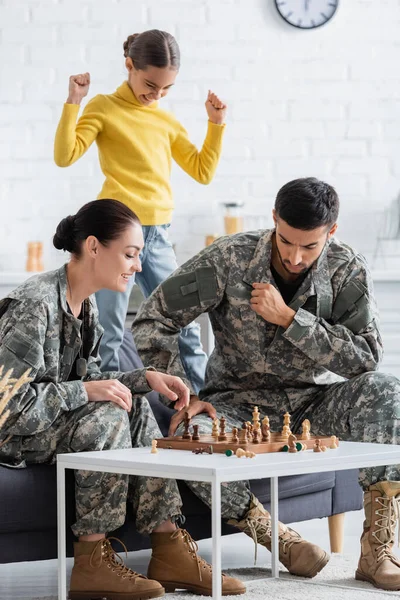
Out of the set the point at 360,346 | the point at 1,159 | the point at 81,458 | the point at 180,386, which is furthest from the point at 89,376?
the point at 1,159

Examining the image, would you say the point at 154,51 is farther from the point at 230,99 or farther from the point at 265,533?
the point at 230,99

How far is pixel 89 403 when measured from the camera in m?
2.30

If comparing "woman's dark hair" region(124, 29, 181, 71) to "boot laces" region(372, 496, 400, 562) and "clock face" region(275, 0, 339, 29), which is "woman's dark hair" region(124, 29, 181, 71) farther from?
"clock face" region(275, 0, 339, 29)

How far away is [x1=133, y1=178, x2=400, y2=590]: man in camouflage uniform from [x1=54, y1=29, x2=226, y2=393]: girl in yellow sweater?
0.38 m

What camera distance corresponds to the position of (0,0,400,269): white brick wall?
4.82 m

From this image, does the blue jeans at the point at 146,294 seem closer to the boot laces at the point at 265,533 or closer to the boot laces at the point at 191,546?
the boot laces at the point at 265,533

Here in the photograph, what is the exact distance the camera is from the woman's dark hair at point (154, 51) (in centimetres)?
309

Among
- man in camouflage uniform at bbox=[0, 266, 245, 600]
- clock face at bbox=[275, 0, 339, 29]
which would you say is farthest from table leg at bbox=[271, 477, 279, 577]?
clock face at bbox=[275, 0, 339, 29]

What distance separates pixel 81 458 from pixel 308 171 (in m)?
3.08

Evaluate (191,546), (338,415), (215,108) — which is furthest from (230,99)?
(191,546)

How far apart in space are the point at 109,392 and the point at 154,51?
121cm

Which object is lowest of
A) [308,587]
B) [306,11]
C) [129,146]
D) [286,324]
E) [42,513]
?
[308,587]

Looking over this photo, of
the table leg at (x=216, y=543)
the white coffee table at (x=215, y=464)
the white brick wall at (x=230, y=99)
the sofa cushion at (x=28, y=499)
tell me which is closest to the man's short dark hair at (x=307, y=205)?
the white coffee table at (x=215, y=464)

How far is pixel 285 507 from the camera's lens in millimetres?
2682
